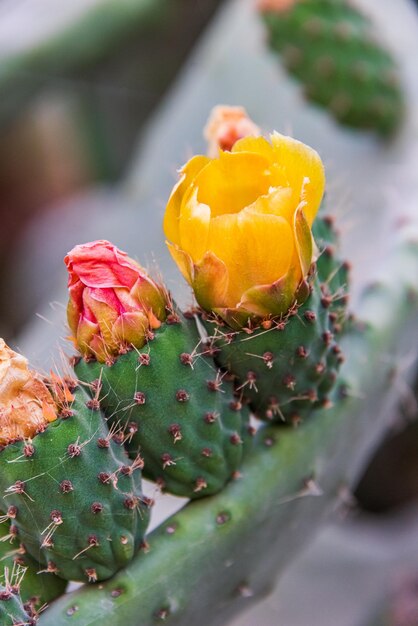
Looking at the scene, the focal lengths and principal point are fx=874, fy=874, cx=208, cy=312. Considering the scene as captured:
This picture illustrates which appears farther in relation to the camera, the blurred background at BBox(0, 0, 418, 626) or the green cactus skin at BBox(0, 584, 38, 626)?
the blurred background at BBox(0, 0, 418, 626)

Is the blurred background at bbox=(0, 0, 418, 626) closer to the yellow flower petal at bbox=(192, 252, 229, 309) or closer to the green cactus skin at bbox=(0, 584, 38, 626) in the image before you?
the yellow flower petal at bbox=(192, 252, 229, 309)

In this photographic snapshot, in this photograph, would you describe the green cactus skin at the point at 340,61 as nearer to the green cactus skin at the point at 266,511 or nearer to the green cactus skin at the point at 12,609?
the green cactus skin at the point at 266,511

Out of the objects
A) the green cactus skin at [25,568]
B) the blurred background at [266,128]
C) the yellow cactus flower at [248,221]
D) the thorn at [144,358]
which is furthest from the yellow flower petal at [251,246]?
the green cactus skin at [25,568]

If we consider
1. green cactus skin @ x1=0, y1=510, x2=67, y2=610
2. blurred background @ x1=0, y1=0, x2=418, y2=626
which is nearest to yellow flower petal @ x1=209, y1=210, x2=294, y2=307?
blurred background @ x1=0, y1=0, x2=418, y2=626

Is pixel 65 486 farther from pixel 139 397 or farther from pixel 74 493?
pixel 139 397

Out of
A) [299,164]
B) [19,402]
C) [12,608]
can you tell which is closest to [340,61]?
[299,164]

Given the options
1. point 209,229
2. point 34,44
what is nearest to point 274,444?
point 209,229
